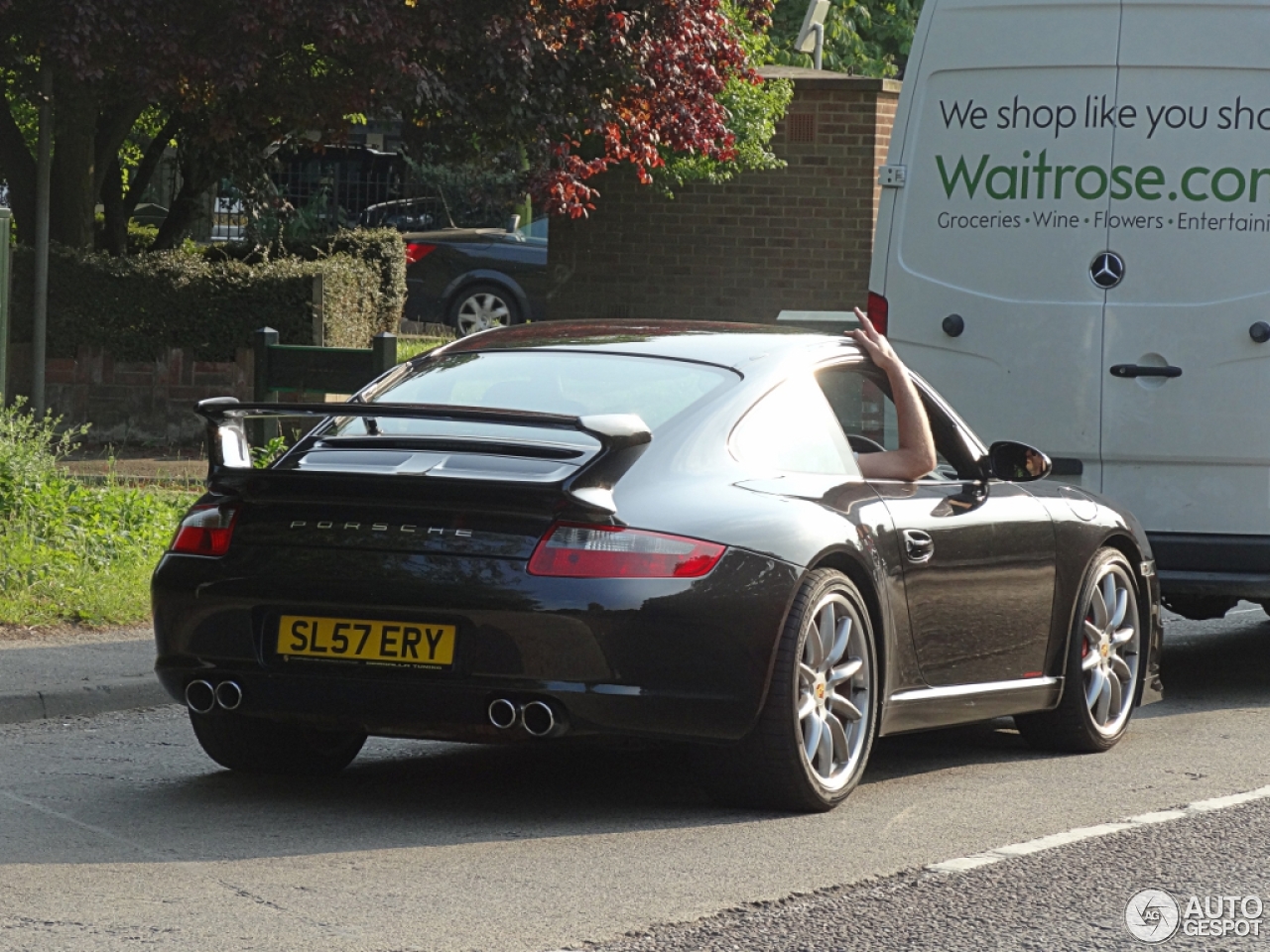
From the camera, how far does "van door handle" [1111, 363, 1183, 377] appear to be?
8898 millimetres

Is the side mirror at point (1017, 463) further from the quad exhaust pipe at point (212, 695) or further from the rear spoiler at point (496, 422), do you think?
the quad exhaust pipe at point (212, 695)

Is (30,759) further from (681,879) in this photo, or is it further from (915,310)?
(915,310)

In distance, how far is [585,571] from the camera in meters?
5.70

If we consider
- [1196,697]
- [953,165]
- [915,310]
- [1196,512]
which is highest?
[953,165]

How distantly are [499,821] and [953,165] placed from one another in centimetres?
431

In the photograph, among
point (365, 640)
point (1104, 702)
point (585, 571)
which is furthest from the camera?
point (1104, 702)

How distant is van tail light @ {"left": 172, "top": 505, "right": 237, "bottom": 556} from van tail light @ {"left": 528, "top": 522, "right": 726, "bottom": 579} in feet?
3.02

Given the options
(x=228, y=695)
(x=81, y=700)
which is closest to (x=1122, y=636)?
(x=228, y=695)

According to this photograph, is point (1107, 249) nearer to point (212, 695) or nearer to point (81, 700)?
point (81, 700)

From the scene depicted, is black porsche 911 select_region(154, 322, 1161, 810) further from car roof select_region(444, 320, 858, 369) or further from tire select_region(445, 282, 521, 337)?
tire select_region(445, 282, 521, 337)

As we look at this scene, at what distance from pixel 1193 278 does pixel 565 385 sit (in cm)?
350

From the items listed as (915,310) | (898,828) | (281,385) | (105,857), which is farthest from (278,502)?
(281,385)

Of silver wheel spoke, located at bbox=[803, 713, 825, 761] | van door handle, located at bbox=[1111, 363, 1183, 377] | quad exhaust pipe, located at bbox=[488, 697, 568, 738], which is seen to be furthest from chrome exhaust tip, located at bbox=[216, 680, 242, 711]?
van door handle, located at bbox=[1111, 363, 1183, 377]

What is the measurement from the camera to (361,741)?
A: 6.84 metres
